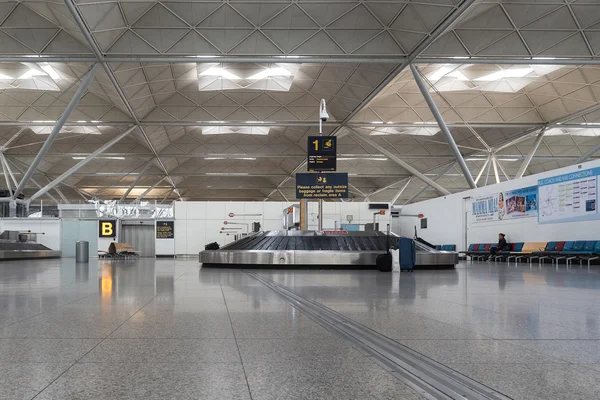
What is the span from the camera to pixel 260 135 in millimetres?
44469

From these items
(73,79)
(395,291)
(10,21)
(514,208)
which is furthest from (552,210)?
(73,79)

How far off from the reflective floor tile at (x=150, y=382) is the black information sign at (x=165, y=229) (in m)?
33.0

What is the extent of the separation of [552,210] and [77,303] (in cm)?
1922

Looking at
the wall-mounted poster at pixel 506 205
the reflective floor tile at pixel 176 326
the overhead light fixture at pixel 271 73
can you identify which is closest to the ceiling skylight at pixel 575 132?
the wall-mounted poster at pixel 506 205

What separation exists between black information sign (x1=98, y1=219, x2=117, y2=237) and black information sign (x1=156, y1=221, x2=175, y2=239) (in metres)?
2.90

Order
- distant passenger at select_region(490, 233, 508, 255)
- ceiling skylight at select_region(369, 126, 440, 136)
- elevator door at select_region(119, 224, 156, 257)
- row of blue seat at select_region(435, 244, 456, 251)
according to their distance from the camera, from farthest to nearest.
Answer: ceiling skylight at select_region(369, 126, 440, 136), elevator door at select_region(119, 224, 156, 257), row of blue seat at select_region(435, 244, 456, 251), distant passenger at select_region(490, 233, 508, 255)

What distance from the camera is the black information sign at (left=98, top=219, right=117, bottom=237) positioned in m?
35.1

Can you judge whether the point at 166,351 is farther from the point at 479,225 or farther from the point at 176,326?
the point at 479,225

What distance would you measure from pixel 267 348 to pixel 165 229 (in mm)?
32785

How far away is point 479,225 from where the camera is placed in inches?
1072

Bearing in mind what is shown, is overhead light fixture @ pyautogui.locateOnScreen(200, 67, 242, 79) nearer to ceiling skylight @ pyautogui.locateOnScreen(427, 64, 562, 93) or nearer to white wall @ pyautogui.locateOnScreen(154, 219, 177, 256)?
white wall @ pyautogui.locateOnScreen(154, 219, 177, 256)

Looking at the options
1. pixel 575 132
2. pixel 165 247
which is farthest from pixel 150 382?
pixel 575 132

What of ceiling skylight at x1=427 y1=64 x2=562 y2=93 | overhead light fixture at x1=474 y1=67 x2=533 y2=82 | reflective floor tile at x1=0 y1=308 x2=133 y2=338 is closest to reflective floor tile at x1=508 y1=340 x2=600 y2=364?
reflective floor tile at x1=0 y1=308 x2=133 y2=338

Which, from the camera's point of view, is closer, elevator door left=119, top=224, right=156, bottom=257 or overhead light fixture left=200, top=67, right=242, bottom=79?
overhead light fixture left=200, top=67, right=242, bottom=79
